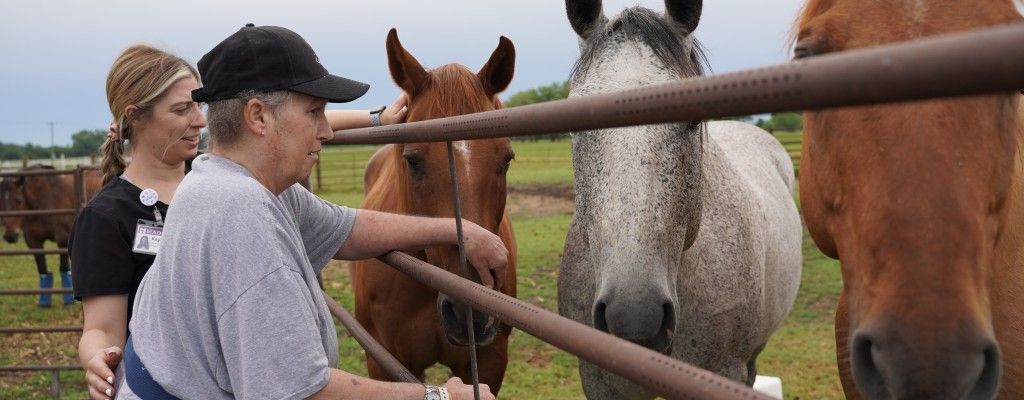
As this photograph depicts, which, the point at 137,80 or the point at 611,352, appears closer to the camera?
the point at 611,352

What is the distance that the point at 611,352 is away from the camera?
1.28 m

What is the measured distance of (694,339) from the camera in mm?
2836

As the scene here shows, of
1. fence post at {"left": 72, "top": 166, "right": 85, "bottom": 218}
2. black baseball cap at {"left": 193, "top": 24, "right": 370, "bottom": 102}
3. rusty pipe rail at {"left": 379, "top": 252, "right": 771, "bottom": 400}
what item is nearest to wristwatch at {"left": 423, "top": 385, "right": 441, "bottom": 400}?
rusty pipe rail at {"left": 379, "top": 252, "right": 771, "bottom": 400}

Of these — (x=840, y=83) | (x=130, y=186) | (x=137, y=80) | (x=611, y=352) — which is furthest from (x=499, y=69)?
(x=840, y=83)

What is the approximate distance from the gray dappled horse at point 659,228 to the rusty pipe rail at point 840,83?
880 mm

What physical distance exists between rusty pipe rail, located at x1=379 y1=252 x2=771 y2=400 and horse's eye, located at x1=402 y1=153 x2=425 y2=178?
112 cm

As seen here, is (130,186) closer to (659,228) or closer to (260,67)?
(260,67)

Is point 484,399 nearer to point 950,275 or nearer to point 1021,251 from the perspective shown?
point 950,275

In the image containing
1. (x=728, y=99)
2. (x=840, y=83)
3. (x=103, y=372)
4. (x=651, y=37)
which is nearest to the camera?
(x=840, y=83)

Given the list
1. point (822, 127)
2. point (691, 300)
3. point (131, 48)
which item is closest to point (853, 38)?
point (822, 127)

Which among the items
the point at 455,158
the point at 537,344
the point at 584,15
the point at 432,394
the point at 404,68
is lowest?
the point at 537,344

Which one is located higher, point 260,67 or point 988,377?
point 260,67

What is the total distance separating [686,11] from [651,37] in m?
0.21

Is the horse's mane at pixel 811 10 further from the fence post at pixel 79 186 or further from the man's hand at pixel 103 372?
the fence post at pixel 79 186
